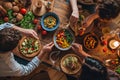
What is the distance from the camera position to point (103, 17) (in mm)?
3455

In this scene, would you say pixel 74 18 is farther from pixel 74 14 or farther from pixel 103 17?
pixel 103 17

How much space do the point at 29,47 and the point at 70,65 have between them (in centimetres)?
56

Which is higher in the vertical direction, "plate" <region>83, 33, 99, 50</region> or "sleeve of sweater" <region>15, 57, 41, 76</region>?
"plate" <region>83, 33, 99, 50</region>

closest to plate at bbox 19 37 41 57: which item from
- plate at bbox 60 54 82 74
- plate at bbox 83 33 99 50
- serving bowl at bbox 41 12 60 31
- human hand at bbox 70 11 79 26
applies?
serving bowl at bbox 41 12 60 31

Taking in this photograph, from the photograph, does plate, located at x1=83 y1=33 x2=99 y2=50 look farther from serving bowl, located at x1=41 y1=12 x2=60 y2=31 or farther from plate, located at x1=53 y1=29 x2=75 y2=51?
serving bowl, located at x1=41 y1=12 x2=60 y2=31

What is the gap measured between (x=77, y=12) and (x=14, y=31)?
0.98m

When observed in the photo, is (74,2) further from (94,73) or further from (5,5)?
(94,73)

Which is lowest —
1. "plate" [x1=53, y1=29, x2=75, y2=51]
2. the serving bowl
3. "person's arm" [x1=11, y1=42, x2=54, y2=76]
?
"person's arm" [x1=11, y1=42, x2=54, y2=76]

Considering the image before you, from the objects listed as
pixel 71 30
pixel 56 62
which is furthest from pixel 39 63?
pixel 71 30

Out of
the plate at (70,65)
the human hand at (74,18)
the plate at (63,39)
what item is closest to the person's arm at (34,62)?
the plate at (63,39)

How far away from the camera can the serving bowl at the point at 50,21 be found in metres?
3.60

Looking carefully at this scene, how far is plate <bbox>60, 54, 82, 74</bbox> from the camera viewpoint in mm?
3523

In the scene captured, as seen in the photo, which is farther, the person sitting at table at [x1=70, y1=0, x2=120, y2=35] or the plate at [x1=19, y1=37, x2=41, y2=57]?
the plate at [x1=19, y1=37, x2=41, y2=57]

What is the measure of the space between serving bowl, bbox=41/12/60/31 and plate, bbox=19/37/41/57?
223 millimetres
